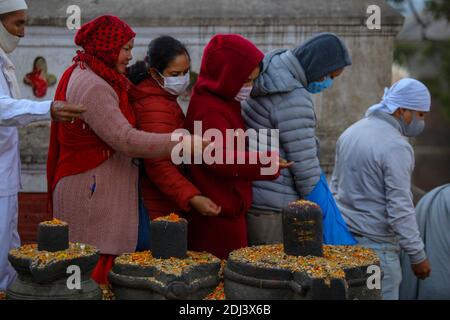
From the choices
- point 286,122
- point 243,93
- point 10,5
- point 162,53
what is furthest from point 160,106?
point 10,5

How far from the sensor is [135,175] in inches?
166

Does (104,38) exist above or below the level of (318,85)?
above

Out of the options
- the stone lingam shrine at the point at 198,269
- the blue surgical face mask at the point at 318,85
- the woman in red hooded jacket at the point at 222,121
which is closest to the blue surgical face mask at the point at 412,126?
the blue surgical face mask at the point at 318,85

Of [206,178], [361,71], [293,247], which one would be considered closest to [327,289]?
[293,247]

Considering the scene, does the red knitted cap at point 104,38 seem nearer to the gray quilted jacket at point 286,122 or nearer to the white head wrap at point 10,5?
the white head wrap at point 10,5

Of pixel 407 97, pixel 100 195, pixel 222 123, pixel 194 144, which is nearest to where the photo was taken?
pixel 194 144

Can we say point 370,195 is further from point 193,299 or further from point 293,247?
point 193,299

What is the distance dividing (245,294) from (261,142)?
3.57 ft

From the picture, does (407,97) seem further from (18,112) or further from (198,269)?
(18,112)

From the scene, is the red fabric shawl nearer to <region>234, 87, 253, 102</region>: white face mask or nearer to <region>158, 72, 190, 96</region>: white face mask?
<region>158, 72, 190, 96</region>: white face mask

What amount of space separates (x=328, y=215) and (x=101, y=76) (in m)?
1.40

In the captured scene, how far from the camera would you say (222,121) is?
4.22m

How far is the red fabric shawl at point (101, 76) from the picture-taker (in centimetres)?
412

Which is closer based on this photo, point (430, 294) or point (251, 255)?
point (251, 255)
